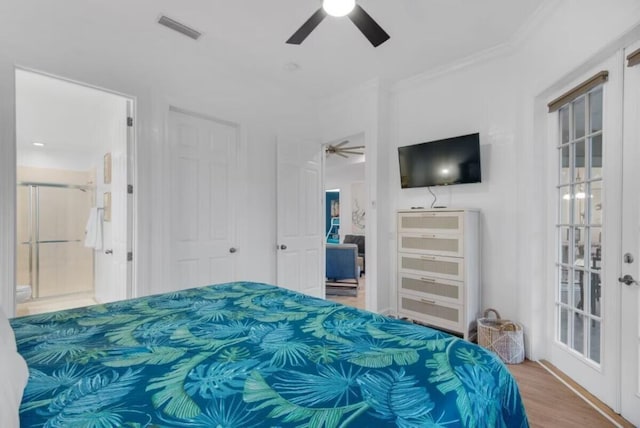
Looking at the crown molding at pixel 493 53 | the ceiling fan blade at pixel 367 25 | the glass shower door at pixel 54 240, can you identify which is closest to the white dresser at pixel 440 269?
the crown molding at pixel 493 53

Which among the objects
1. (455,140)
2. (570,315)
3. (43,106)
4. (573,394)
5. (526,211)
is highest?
(43,106)

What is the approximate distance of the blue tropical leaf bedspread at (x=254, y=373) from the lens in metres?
0.71

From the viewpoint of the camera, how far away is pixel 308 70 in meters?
3.45

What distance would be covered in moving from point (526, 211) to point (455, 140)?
3.06 ft

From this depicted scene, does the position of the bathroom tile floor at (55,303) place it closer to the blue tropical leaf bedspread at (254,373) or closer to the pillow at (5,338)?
the blue tropical leaf bedspread at (254,373)

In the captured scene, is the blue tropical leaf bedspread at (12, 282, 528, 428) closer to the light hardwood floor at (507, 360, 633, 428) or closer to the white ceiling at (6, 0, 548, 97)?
the light hardwood floor at (507, 360, 633, 428)

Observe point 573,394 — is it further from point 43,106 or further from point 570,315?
point 43,106

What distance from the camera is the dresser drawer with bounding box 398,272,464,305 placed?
296cm

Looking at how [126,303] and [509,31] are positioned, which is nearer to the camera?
[126,303]

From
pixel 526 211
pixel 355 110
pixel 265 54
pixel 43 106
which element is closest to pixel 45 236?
pixel 43 106

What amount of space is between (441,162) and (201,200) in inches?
96.1

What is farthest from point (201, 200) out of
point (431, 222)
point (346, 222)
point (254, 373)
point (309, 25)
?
point (346, 222)

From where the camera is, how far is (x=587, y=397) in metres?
2.07

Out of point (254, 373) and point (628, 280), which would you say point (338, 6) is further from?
point (628, 280)
